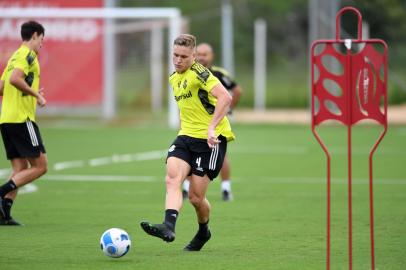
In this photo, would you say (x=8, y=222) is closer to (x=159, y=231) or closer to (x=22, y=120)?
(x=22, y=120)

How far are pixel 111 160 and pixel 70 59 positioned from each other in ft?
38.3

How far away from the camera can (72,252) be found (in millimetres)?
9109

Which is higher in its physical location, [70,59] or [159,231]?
[70,59]

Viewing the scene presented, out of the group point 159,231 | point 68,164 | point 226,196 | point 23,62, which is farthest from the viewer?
point 68,164

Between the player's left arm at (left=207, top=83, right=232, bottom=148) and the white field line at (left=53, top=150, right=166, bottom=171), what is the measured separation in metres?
9.61

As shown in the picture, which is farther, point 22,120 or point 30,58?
point 22,120

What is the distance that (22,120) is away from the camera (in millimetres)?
11023

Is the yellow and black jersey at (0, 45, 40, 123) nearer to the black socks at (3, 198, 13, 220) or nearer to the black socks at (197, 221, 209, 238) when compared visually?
the black socks at (3, 198, 13, 220)

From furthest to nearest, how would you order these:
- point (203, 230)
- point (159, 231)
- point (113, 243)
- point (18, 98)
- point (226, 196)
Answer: point (226, 196)
point (18, 98)
point (203, 230)
point (113, 243)
point (159, 231)

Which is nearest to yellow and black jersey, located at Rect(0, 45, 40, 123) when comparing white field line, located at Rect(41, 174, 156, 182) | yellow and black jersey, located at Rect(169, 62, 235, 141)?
yellow and black jersey, located at Rect(169, 62, 235, 141)

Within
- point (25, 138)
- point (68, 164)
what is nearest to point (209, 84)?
point (25, 138)

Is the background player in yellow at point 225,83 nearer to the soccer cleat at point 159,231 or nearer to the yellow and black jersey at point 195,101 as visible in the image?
the yellow and black jersey at point 195,101

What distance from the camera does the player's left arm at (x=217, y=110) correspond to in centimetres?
857

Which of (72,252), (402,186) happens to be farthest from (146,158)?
(72,252)
